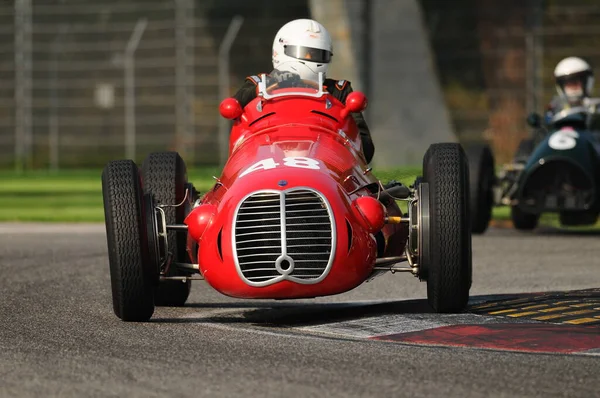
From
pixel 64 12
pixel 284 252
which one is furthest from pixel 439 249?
pixel 64 12

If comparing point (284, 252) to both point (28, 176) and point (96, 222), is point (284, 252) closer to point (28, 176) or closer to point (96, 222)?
point (96, 222)

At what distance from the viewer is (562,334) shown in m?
7.65

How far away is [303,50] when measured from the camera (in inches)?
403

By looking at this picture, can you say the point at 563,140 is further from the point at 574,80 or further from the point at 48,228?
the point at 48,228

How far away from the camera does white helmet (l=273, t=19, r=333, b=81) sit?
33.6 ft

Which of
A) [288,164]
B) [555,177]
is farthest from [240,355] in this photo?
[555,177]

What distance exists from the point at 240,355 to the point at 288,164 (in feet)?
5.86

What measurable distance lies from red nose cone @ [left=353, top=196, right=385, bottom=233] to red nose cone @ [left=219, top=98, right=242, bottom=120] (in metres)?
1.66

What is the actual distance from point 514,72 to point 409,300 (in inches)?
777

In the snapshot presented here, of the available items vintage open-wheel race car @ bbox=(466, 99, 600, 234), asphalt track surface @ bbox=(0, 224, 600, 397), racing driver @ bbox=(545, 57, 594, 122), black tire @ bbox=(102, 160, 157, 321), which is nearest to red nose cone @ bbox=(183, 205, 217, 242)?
black tire @ bbox=(102, 160, 157, 321)

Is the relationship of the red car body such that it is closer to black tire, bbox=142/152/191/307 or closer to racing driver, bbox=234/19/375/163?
black tire, bbox=142/152/191/307

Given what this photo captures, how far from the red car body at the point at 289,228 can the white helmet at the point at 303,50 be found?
4.69 feet

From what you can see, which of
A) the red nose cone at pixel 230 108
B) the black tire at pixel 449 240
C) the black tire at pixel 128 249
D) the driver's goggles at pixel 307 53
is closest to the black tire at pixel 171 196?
the red nose cone at pixel 230 108

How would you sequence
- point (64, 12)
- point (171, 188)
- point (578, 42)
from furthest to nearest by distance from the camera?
point (64, 12), point (578, 42), point (171, 188)
